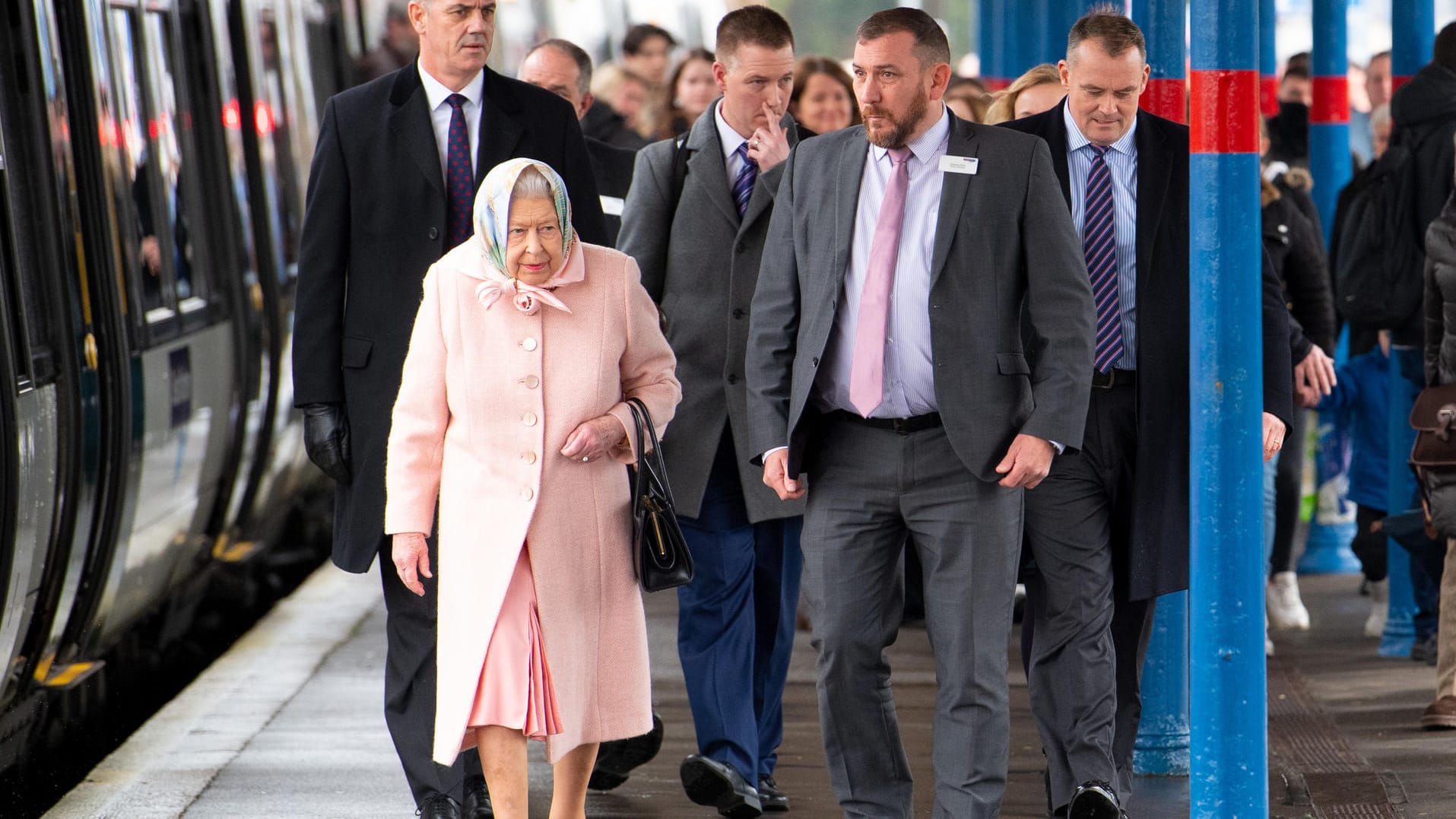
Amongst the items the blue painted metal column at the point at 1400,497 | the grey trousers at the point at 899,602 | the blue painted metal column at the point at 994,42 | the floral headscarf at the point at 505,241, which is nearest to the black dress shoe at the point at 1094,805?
the grey trousers at the point at 899,602

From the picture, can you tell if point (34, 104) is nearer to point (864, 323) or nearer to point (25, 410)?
point (25, 410)

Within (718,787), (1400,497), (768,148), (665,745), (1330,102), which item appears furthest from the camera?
(1330,102)

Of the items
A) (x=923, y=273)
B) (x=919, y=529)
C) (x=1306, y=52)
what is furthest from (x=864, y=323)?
(x=1306, y=52)

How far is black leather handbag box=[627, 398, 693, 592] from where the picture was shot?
4715 millimetres

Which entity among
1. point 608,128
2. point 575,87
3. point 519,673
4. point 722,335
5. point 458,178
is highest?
point 575,87

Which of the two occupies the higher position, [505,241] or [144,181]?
[144,181]

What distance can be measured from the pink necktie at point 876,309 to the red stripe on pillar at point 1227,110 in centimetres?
71

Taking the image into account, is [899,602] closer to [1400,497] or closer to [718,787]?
[718,787]

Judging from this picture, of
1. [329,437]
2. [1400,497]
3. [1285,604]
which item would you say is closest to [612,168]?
[329,437]

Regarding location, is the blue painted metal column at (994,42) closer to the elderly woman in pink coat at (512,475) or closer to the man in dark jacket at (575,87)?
the man in dark jacket at (575,87)

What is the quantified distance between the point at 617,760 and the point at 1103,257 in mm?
1956

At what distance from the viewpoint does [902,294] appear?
187 inches

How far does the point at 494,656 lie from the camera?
463 cm

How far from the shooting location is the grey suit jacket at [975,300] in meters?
4.70
